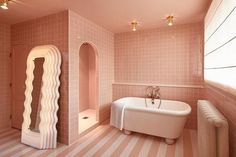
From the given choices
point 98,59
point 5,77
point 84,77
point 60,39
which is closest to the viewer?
point 60,39

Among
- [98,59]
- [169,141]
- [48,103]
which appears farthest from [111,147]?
[98,59]

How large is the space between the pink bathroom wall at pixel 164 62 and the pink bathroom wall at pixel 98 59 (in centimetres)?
29

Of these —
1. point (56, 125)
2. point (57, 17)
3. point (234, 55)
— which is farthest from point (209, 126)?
point (57, 17)

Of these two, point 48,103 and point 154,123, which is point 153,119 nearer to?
point 154,123

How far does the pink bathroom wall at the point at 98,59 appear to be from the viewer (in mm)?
2729

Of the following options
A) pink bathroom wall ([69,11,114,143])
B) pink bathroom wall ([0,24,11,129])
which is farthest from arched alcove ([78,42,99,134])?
pink bathroom wall ([0,24,11,129])

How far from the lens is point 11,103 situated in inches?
138

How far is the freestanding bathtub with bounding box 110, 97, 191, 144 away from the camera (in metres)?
2.58

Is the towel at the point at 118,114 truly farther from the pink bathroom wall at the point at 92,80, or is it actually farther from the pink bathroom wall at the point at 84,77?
the pink bathroom wall at the point at 92,80

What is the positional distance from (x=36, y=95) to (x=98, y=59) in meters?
1.55

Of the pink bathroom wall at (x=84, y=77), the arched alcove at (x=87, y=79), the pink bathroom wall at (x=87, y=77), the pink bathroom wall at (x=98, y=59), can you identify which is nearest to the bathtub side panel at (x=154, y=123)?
the pink bathroom wall at (x=98, y=59)

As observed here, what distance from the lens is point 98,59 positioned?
140 inches

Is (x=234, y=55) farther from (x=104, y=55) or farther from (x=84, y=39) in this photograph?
(x=104, y=55)

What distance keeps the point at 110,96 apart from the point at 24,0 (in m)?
2.85
